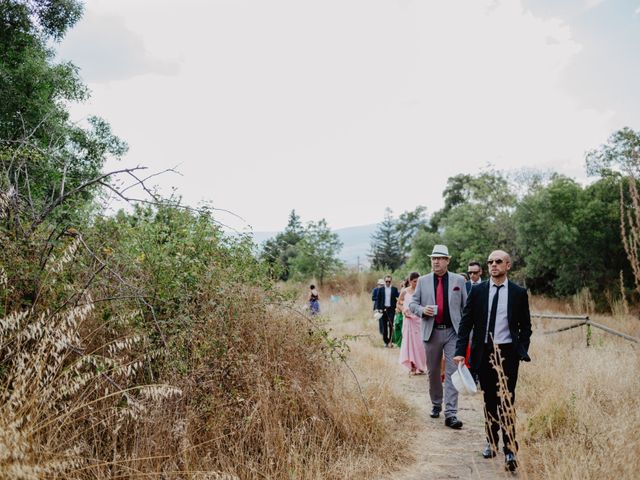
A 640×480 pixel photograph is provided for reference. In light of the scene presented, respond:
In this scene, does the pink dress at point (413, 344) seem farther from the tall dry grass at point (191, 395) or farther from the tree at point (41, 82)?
the tree at point (41, 82)

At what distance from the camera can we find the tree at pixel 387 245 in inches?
3029

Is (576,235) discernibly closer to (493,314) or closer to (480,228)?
(480,228)

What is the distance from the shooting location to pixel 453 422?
5.93m

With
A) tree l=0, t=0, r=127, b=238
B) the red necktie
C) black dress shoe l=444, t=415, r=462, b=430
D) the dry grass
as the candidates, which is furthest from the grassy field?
tree l=0, t=0, r=127, b=238

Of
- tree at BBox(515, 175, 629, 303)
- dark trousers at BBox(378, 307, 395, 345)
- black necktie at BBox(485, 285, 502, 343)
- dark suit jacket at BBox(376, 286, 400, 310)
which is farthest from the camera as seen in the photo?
tree at BBox(515, 175, 629, 303)

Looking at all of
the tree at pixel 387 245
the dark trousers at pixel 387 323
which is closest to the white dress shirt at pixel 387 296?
the dark trousers at pixel 387 323

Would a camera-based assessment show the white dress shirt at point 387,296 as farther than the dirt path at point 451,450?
Yes

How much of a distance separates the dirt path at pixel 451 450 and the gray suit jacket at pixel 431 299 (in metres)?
1.14

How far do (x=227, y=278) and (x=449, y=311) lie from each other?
3.20m

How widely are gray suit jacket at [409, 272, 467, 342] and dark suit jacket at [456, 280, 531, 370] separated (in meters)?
1.33

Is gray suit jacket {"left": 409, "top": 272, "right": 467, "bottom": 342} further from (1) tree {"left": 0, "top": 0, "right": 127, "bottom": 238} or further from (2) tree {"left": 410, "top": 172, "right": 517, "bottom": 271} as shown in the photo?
(2) tree {"left": 410, "top": 172, "right": 517, "bottom": 271}

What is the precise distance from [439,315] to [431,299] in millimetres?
249

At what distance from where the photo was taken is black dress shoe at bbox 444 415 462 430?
591cm

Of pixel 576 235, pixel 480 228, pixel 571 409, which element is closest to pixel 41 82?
pixel 571 409
